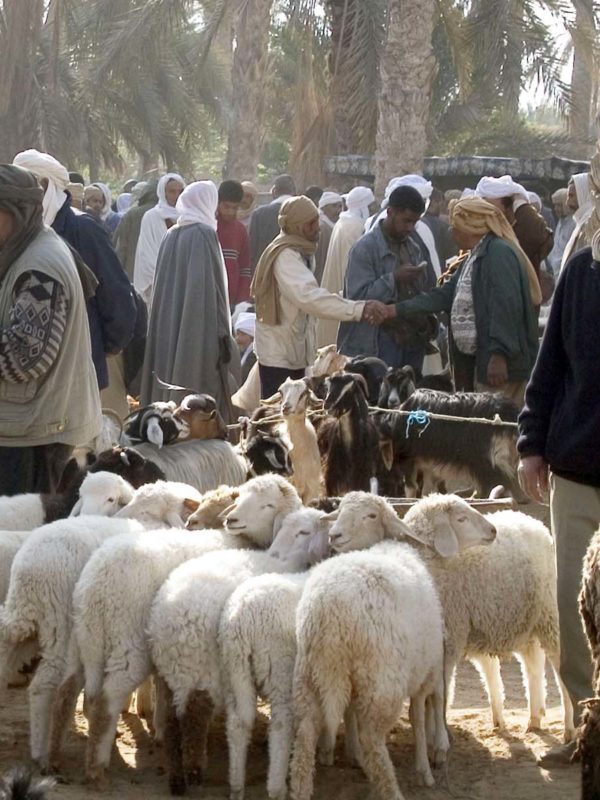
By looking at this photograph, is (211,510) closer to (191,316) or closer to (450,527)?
(450,527)

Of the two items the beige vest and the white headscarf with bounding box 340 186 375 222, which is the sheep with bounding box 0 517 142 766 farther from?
the white headscarf with bounding box 340 186 375 222

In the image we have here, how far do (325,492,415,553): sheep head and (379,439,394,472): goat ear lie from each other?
11.6 ft

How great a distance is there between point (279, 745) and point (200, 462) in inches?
129

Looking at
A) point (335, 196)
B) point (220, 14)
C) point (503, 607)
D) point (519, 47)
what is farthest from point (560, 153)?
point (503, 607)

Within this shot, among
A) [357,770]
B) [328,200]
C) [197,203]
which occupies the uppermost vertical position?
[328,200]

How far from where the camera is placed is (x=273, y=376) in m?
10.9

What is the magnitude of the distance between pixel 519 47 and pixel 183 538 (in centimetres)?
2231

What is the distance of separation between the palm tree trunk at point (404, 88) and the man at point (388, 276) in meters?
7.97

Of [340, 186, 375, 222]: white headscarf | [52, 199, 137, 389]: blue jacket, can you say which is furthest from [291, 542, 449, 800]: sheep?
[340, 186, 375, 222]: white headscarf

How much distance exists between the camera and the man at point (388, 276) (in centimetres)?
1079

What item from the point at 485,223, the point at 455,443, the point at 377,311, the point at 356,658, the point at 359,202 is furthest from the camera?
the point at 359,202

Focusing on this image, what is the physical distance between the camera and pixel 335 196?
17.8 metres

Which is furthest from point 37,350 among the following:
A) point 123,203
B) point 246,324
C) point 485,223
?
point 123,203

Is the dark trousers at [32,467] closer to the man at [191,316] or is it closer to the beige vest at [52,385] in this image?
the beige vest at [52,385]
